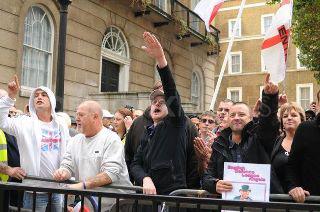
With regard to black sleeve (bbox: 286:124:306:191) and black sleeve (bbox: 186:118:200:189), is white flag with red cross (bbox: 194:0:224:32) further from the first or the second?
black sleeve (bbox: 286:124:306:191)

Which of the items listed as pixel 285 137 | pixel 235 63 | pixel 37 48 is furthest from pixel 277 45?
pixel 235 63

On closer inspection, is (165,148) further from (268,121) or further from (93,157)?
(268,121)

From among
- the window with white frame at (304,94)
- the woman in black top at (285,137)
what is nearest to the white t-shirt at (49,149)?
the woman in black top at (285,137)

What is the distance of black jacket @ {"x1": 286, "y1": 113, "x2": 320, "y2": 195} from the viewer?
174 inches

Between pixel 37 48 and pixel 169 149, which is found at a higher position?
pixel 37 48

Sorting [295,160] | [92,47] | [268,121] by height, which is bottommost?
[295,160]

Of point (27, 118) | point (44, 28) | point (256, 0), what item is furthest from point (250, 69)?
point (27, 118)

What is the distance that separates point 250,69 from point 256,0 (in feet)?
20.1

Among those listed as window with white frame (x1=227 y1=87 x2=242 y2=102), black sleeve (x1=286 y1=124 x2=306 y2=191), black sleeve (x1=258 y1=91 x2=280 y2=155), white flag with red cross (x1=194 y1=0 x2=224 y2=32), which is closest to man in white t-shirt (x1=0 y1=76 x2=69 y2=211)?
black sleeve (x1=258 y1=91 x2=280 y2=155)

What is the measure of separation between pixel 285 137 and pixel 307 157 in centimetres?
91

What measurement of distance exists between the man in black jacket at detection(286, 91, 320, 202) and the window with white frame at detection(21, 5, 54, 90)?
1141cm

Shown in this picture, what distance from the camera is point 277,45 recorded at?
21.1 ft

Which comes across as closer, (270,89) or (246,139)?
(270,89)

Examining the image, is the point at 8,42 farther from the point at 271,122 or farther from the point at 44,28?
the point at 271,122
